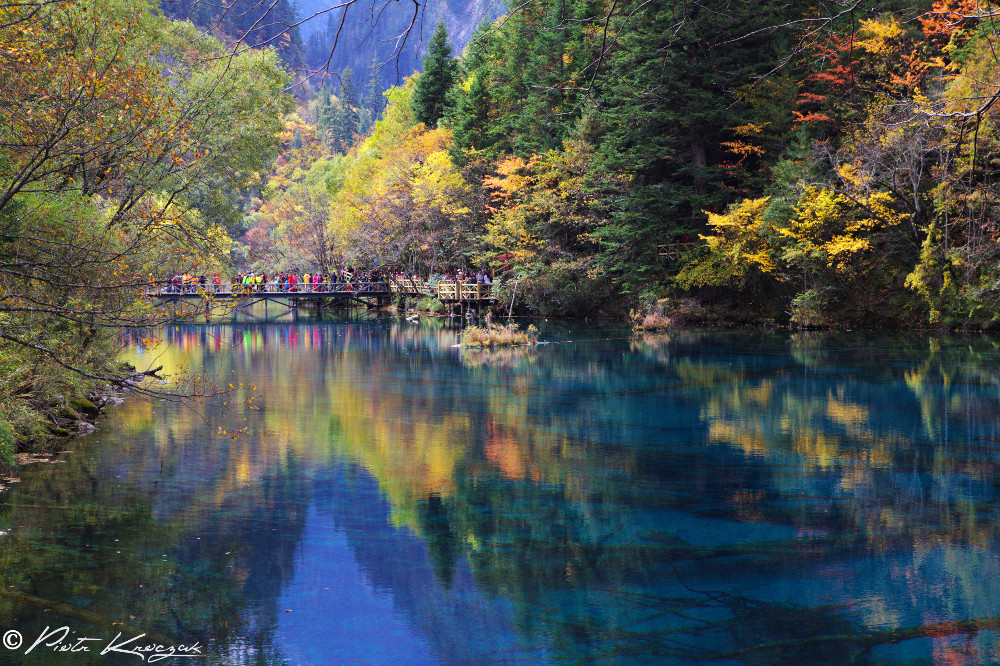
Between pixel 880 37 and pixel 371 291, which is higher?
pixel 880 37

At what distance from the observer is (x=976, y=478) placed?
9.05 meters

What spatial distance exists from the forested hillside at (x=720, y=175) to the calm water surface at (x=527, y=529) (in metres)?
7.97

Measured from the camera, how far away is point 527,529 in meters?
7.70

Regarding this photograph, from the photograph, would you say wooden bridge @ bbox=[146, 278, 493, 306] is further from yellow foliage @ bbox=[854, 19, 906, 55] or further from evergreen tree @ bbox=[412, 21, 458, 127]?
yellow foliage @ bbox=[854, 19, 906, 55]

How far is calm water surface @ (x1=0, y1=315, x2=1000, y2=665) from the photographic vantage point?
5.51 metres

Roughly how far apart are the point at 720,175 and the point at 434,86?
79.7ft

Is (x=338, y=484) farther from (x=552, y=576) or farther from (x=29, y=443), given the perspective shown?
(x=29, y=443)

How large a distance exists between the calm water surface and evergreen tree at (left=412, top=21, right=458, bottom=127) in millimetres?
37243

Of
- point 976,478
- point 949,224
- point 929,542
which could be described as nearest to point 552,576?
point 929,542

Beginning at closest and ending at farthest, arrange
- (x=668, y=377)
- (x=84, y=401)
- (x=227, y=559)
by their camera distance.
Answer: (x=227, y=559) < (x=84, y=401) < (x=668, y=377)

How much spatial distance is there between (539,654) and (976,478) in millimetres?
6272

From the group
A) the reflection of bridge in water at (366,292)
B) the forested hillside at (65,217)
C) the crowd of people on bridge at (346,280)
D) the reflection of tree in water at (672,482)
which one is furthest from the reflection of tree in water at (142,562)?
the crowd of people on bridge at (346,280)

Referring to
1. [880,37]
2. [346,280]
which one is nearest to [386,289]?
[346,280]

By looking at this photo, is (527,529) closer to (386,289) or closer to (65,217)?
(65,217)
